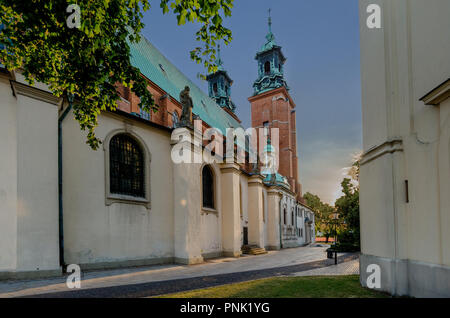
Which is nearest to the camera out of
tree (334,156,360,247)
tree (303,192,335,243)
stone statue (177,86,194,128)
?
stone statue (177,86,194,128)

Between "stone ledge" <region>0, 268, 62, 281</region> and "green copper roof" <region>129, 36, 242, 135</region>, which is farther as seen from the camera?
"green copper roof" <region>129, 36, 242, 135</region>

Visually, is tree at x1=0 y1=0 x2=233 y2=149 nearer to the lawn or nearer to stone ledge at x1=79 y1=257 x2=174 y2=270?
the lawn

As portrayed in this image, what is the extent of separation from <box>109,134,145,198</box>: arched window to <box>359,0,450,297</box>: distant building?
32.8ft

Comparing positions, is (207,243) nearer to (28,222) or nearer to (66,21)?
(28,222)

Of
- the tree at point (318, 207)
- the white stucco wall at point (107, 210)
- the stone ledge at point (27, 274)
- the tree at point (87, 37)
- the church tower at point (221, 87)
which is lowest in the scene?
the tree at point (318, 207)

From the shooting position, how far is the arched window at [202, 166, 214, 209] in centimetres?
1868

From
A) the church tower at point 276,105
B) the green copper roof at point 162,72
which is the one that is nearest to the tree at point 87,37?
the green copper roof at point 162,72

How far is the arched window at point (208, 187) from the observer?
18.7 meters

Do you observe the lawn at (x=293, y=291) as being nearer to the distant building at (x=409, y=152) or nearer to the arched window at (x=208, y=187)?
the distant building at (x=409, y=152)

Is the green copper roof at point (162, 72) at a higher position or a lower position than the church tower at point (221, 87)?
lower

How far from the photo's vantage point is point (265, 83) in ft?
156

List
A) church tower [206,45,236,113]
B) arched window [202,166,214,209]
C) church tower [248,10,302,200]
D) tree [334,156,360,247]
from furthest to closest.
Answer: church tower [206,45,236,113] → church tower [248,10,302,200] → tree [334,156,360,247] → arched window [202,166,214,209]

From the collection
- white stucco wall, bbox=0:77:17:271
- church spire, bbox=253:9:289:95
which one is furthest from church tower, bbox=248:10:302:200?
white stucco wall, bbox=0:77:17:271
